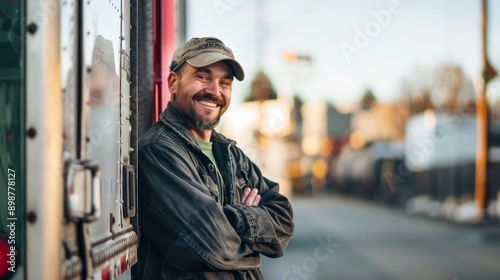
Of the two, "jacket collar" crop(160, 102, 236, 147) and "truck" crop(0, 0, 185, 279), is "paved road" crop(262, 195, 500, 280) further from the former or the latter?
"truck" crop(0, 0, 185, 279)

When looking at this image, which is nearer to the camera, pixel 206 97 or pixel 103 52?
pixel 103 52

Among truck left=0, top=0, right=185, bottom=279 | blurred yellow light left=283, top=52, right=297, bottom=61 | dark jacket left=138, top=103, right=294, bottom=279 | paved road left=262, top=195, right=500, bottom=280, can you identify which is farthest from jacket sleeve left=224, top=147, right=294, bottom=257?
blurred yellow light left=283, top=52, right=297, bottom=61

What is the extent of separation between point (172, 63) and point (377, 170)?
31033 mm

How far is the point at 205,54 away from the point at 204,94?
172 millimetres

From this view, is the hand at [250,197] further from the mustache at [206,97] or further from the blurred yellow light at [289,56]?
the blurred yellow light at [289,56]

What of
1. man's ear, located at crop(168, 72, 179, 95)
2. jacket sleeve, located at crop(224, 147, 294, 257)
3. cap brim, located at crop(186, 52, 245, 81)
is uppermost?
cap brim, located at crop(186, 52, 245, 81)

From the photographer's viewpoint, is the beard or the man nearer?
the man

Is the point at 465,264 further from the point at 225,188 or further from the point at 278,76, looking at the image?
the point at 225,188

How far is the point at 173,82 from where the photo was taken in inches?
122

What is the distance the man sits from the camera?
264cm

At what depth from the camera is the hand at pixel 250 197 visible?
303 cm

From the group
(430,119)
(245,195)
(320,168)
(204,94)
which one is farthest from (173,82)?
(320,168)

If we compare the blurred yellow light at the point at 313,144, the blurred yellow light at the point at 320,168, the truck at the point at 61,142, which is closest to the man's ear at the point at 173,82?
the truck at the point at 61,142

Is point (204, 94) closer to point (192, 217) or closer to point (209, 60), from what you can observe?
point (209, 60)
